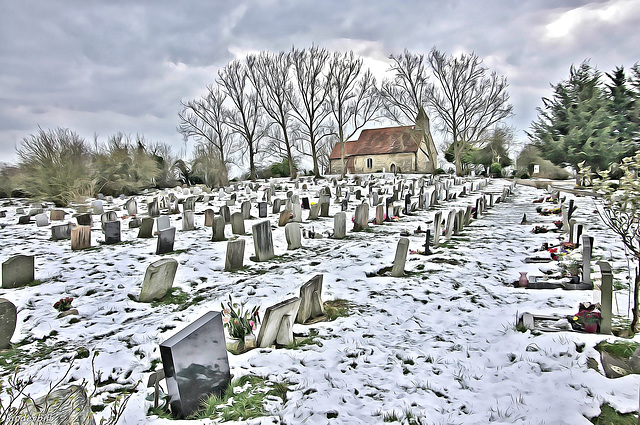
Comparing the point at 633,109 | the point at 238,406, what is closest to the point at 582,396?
the point at 238,406

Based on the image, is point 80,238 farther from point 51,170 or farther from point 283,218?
point 51,170

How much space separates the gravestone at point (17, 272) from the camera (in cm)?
627

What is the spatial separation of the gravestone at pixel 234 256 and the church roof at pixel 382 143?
40499mm

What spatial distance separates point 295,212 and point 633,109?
26691mm

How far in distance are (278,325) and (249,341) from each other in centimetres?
43

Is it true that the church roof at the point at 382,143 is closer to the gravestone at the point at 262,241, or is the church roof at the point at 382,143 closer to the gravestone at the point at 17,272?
the gravestone at the point at 262,241

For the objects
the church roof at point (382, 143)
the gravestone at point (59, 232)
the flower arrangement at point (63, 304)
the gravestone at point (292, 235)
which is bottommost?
the flower arrangement at point (63, 304)

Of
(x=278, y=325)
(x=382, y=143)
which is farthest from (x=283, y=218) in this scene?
(x=382, y=143)

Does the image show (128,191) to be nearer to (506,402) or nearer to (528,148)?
(506,402)

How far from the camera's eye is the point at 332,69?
116 feet

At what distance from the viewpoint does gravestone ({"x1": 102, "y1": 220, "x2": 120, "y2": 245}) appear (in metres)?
9.73

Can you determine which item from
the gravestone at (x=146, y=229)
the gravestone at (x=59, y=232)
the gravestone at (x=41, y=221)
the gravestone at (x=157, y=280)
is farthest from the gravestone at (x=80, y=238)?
the gravestone at (x=41, y=221)

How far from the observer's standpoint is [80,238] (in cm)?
911

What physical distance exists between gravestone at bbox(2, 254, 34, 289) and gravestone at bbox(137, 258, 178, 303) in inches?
96.3
